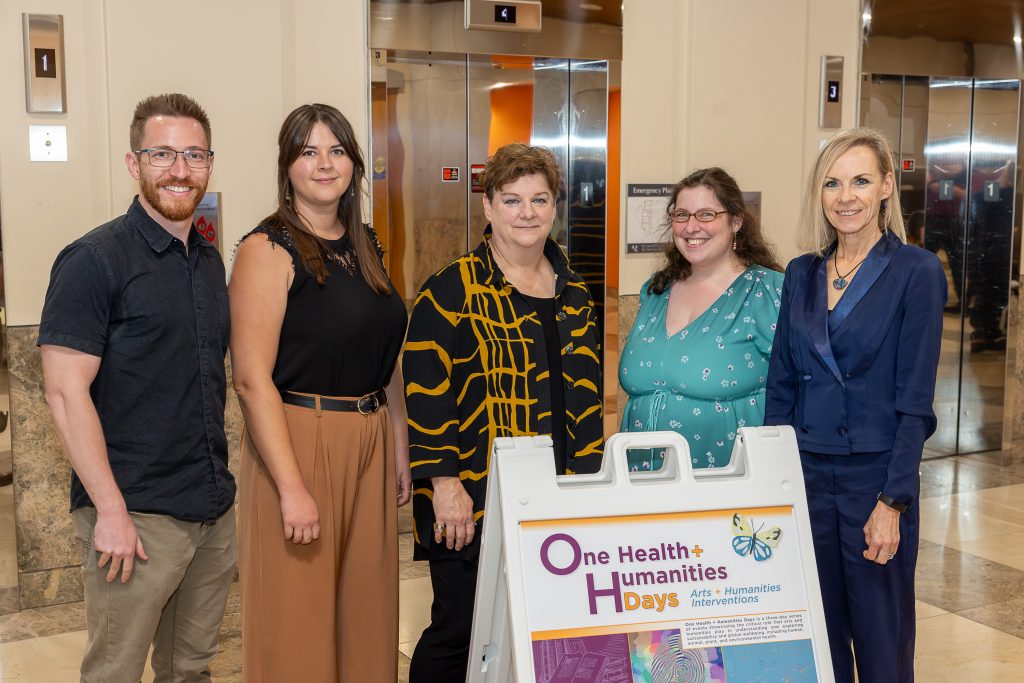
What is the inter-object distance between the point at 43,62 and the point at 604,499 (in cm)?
315

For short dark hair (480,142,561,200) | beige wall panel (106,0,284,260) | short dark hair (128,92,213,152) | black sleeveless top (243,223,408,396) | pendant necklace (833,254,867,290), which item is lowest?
black sleeveless top (243,223,408,396)

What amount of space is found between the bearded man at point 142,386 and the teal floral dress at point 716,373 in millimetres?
1189

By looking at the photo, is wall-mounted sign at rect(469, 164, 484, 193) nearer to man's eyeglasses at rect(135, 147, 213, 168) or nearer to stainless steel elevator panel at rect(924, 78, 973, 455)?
man's eyeglasses at rect(135, 147, 213, 168)

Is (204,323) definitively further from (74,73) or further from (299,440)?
(74,73)

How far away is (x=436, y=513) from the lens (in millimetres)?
2746

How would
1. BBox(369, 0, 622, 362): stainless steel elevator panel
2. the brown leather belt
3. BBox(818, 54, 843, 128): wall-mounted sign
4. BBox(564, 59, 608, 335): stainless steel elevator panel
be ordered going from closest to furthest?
Answer: 1. the brown leather belt
2. BBox(369, 0, 622, 362): stainless steel elevator panel
3. BBox(564, 59, 608, 335): stainless steel elevator panel
4. BBox(818, 54, 843, 128): wall-mounted sign

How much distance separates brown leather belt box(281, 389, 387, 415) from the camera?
2.66 m

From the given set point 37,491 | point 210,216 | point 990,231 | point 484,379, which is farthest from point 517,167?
point 990,231

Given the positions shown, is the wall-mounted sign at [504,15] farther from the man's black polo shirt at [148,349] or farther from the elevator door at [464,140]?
the man's black polo shirt at [148,349]

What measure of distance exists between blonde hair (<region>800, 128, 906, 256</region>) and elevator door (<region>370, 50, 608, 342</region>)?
255cm

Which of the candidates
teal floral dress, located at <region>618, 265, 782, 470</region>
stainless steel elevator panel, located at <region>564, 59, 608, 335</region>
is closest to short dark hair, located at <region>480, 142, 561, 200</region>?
teal floral dress, located at <region>618, 265, 782, 470</region>

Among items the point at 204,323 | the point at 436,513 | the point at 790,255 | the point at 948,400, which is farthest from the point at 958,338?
the point at 204,323

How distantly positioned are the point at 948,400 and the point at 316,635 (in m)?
5.41

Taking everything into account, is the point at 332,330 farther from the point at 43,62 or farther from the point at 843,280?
the point at 43,62
